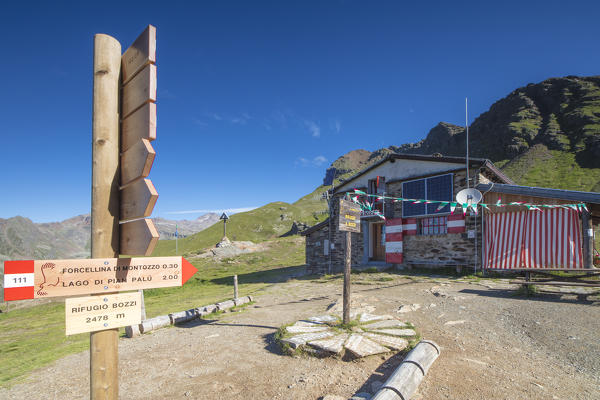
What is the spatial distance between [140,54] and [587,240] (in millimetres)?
15958

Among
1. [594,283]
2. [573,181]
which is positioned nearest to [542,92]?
[573,181]

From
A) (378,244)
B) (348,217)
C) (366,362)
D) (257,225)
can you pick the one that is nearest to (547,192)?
(378,244)

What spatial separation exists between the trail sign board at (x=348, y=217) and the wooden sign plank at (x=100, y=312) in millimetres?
4365

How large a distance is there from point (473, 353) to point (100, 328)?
5503 millimetres

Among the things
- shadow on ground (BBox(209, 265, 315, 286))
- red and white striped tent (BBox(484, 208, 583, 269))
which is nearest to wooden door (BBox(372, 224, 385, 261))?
shadow on ground (BBox(209, 265, 315, 286))

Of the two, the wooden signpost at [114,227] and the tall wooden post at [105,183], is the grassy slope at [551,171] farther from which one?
the tall wooden post at [105,183]

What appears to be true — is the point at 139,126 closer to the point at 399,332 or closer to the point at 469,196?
the point at 399,332

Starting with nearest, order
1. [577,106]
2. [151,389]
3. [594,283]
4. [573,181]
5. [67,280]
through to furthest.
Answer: [67,280], [151,389], [594,283], [573,181], [577,106]

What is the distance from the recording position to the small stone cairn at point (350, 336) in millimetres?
5027

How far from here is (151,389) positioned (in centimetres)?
445

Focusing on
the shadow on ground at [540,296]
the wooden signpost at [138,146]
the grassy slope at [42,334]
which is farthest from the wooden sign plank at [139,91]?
the shadow on ground at [540,296]

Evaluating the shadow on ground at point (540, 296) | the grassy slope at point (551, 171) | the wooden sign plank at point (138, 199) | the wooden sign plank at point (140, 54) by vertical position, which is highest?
the grassy slope at point (551, 171)

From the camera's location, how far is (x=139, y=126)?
94.5 inches

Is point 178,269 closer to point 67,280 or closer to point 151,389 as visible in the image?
point 67,280
